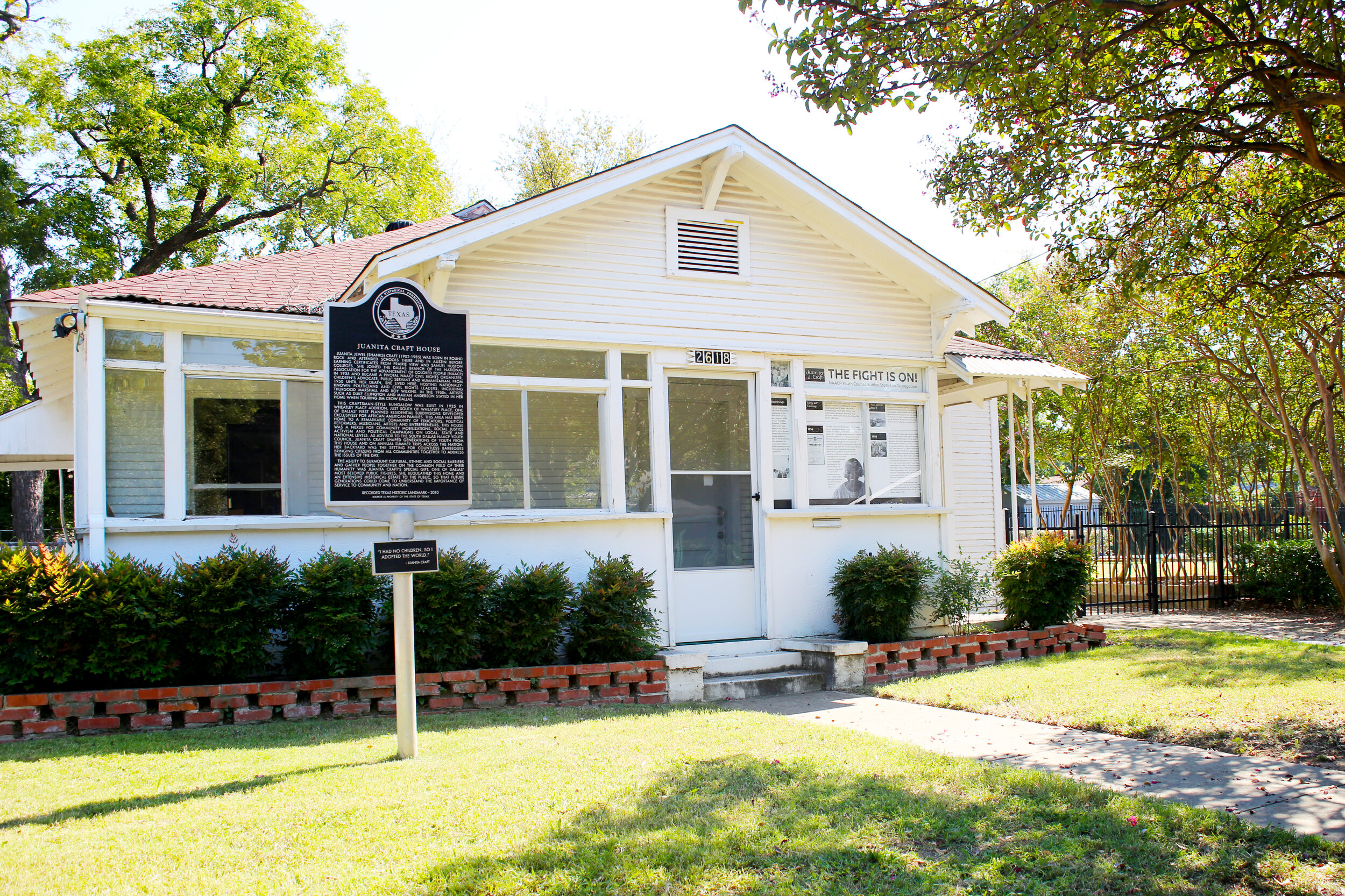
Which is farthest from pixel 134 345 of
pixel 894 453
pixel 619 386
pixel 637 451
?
pixel 894 453

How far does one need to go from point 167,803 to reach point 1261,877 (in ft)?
17.5

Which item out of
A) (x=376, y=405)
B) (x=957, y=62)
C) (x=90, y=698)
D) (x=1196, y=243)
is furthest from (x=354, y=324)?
(x=1196, y=243)

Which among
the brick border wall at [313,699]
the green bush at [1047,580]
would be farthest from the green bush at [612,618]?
the green bush at [1047,580]

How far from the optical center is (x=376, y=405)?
254 inches

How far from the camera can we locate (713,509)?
34.4 ft

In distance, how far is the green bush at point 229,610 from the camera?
770cm

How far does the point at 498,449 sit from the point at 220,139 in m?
20.4

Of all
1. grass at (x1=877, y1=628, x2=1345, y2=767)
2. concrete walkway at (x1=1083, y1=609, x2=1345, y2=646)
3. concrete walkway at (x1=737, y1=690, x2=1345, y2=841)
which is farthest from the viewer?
concrete walkway at (x1=1083, y1=609, x2=1345, y2=646)

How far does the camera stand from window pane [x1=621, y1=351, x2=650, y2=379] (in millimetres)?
10117

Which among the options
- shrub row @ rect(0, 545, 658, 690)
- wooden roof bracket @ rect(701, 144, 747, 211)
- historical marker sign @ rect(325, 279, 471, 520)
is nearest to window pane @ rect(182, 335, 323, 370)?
shrub row @ rect(0, 545, 658, 690)

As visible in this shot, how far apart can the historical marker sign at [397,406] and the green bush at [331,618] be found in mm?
1836

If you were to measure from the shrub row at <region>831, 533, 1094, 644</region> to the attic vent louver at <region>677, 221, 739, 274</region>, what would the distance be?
3546 millimetres

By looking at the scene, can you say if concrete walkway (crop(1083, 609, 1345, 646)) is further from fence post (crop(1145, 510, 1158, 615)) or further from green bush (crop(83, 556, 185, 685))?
green bush (crop(83, 556, 185, 685))

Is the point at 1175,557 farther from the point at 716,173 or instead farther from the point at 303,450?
the point at 303,450
